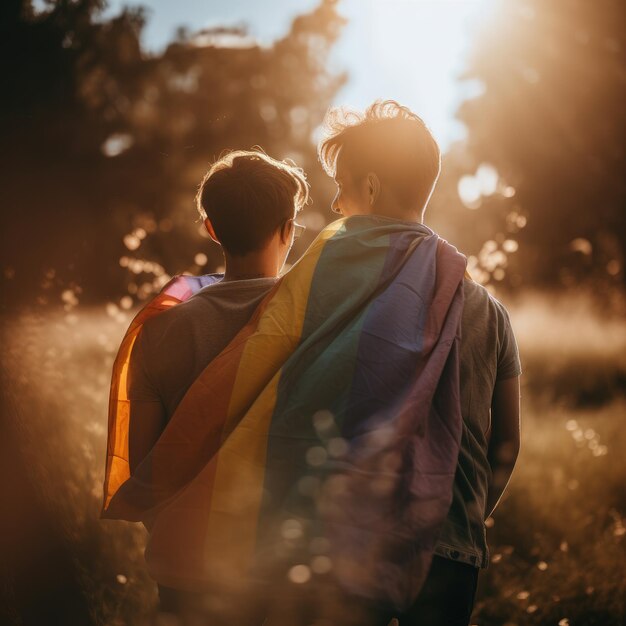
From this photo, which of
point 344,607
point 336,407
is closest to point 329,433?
point 336,407

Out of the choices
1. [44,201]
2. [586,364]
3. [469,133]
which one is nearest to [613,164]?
[469,133]

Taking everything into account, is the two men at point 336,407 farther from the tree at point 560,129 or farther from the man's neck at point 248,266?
the tree at point 560,129

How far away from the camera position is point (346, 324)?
1860 mm

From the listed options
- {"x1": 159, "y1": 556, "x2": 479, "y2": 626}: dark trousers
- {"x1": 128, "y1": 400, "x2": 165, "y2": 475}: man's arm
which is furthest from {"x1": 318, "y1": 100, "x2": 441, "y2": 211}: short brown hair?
{"x1": 159, "y1": 556, "x2": 479, "y2": 626}: dark trousers

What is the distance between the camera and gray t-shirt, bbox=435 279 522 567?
183 centimetres

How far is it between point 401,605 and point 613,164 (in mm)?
16289

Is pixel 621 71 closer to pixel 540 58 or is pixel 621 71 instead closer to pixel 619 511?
pixel 540 58

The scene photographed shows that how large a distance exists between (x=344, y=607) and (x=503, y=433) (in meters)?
0.68

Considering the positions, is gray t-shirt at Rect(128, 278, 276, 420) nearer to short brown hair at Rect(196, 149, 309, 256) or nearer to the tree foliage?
short brown hair at Rect(196, 149, 309, 256)

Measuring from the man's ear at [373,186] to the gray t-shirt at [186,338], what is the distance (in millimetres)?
382

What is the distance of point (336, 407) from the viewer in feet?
5.76

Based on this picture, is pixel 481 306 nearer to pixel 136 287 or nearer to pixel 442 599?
pixel 442 599

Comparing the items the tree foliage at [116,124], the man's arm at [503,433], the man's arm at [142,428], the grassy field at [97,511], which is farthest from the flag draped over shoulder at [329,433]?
the tree foliage at [116,124]

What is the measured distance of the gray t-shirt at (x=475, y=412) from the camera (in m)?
1.83
